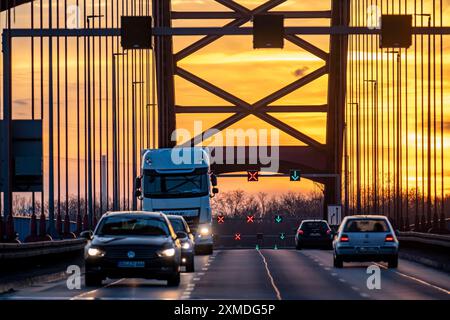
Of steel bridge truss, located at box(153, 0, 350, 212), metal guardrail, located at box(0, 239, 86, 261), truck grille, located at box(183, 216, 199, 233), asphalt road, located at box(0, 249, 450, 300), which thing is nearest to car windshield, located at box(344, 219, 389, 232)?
asphalt road, located at box(0, 249, 450, 300)

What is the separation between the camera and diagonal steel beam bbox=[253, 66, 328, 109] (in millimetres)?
119875

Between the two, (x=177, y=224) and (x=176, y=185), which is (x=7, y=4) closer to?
(x=177, y=224)

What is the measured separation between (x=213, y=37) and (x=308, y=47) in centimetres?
706

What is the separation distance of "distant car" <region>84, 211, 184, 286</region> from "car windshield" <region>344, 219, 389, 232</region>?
1175 centimetres

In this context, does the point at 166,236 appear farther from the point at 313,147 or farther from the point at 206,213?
the point at 313,147

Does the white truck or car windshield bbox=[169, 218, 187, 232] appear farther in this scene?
the white truck

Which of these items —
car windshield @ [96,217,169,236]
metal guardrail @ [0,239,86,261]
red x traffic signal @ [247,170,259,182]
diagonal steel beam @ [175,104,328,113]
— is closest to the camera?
metal guardrail @ [0,239,86,261]

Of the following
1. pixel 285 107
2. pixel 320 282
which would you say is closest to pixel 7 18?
pixel 320 282

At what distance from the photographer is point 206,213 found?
188 feet

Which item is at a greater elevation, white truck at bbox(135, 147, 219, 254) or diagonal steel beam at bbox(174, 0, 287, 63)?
diagonal steel beam at bbox(174, 0, 287, 63)

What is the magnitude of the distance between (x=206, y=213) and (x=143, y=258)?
26.3m

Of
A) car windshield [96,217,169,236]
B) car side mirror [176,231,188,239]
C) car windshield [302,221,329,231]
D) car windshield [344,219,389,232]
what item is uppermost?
car windshield [96,217,169,236]

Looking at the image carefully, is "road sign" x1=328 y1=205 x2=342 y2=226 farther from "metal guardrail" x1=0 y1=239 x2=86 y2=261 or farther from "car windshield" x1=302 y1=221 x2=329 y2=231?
"metal guardrail" x1=0 y1=239 x2=86 y2=261

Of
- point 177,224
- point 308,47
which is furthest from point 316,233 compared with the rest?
point 308,47
